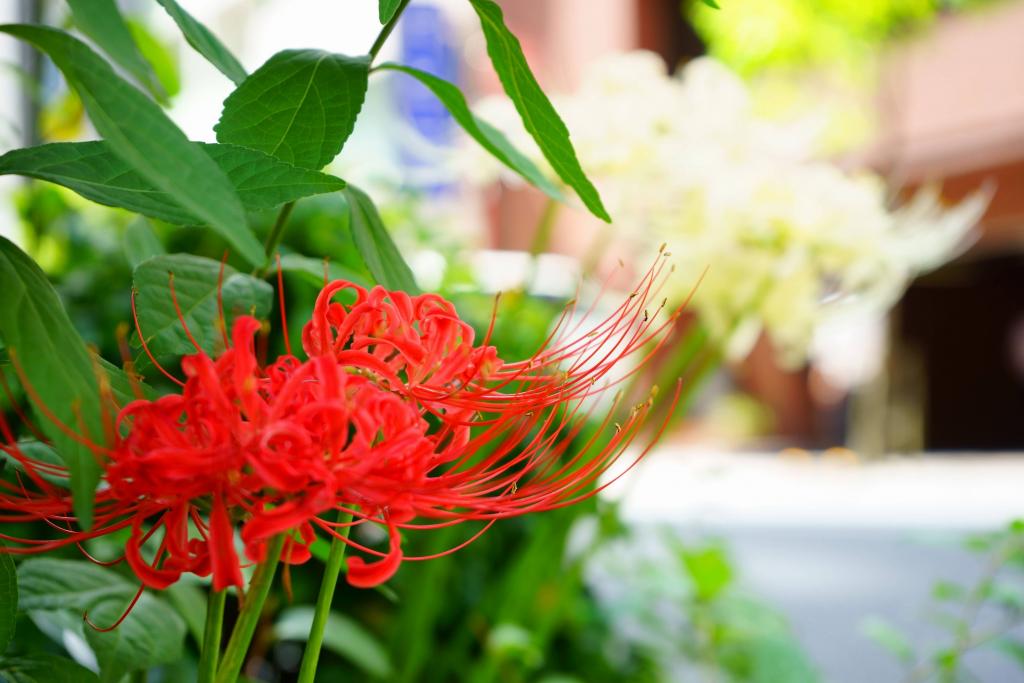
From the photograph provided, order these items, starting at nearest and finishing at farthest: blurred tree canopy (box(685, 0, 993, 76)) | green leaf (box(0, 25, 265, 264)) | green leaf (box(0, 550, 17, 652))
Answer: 1. green leaf (box(0, 25, 265, 264))
2. green leaf (box(0, 550, 17, 652))
3. blurred tree canopy (box(685, 0, 993, 76))

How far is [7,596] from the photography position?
0.36m

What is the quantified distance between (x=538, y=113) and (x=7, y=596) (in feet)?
0.78

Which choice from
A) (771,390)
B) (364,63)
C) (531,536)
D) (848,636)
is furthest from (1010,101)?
(364,63)

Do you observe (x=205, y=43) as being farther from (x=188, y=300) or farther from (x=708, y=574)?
(x=708, y=574)

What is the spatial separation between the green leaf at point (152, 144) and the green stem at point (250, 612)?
9 centimetres

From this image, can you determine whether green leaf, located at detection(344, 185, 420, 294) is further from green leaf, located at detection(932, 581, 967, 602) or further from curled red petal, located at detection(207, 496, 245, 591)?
green leaf, located at detection(932, 581, 967, 602)

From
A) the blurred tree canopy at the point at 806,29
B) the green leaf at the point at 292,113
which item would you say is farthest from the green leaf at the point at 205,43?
the blurred tree canopy at the point at 806,29

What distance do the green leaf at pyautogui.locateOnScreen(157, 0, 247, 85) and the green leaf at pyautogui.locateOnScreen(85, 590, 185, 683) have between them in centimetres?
22

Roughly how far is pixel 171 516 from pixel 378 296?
0.09 meters

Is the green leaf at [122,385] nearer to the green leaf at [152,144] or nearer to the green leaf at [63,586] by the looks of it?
the green leaf at [152,144]

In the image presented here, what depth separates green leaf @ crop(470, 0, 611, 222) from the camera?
379 millimetres

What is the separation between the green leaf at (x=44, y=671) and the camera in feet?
1.29

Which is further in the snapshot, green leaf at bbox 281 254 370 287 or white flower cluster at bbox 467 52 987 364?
white flower cluster at bbox 467 52 987 364

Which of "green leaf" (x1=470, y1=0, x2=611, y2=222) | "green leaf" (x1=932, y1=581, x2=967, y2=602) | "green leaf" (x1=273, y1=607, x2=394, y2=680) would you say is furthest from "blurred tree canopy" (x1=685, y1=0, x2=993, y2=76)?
"green leaf" (x1=470, y1=0, x2=611, y2=222)
